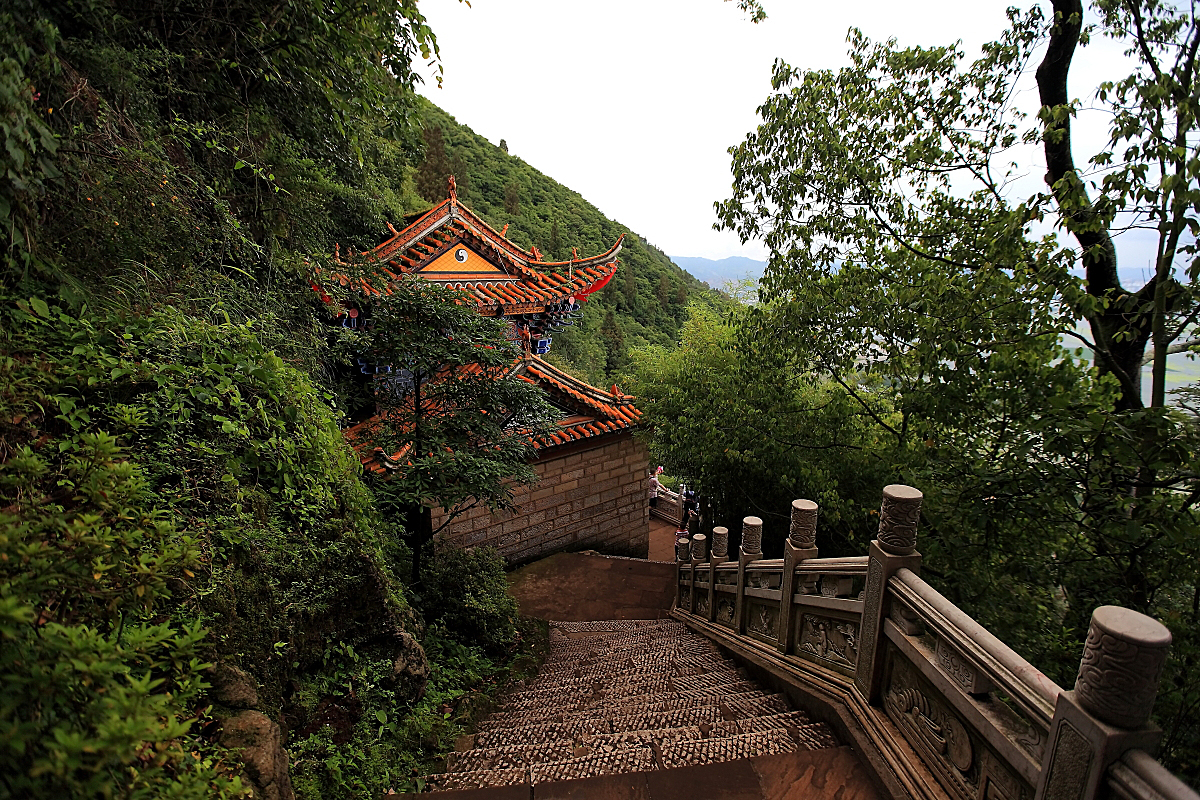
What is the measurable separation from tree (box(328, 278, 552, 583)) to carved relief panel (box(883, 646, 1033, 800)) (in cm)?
322

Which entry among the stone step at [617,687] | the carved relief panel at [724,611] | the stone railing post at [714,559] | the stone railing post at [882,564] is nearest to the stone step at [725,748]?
the stone railing post at [882,564]

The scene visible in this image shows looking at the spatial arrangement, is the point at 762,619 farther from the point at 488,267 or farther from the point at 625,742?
the point at 488,267

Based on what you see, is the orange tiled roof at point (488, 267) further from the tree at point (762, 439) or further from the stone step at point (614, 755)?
the stone step at point (614, 755)

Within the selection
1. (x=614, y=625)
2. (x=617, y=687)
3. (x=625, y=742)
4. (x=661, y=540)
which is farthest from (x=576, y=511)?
(x=625, y=742)

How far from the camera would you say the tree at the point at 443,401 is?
4.68 metres

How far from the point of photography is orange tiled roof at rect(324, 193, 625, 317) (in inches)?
358

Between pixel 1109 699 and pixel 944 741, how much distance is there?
1.10 m

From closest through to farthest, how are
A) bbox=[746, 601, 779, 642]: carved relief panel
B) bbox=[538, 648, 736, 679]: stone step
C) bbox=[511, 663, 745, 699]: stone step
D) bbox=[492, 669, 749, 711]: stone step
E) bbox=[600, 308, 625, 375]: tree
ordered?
bbox=[492, 669, 749, 711]: stone step < bbox=[511, 663, 745, 699]: stone step < bbox=[746, 601, 779, 642]: carved relief panel < bbox=[538, 648, 736, 679]: stone step < bbox=[600, 308, 625, 375]: tree

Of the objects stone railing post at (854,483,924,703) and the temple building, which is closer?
stone railing post at (854,483,924,703)

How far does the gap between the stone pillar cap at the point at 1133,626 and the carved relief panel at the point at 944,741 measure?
2.77 feet

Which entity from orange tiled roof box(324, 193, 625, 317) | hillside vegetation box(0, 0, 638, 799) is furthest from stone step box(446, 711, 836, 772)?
orange tiled roof box(324, 193, 625, 317)

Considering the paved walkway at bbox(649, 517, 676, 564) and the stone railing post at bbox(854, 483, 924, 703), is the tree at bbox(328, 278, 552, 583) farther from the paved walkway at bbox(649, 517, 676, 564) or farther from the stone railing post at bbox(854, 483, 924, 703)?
the paved walkway at bbox(649, 517, 676, 564)

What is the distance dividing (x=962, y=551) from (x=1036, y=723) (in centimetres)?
189

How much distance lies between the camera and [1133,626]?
173 cm
